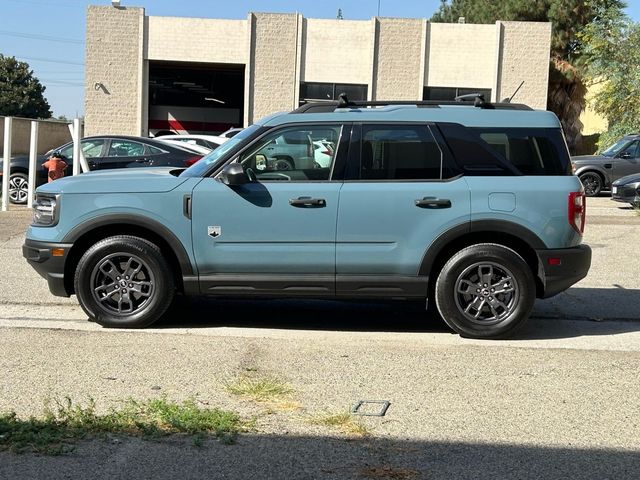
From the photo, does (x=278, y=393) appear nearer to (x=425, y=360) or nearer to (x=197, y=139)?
(x=425, y=360)

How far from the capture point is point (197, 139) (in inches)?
712

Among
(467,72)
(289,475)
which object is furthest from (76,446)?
(467,72)

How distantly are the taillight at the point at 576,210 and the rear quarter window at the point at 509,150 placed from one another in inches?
9.1

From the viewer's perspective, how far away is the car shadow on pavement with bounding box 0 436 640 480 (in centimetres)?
404

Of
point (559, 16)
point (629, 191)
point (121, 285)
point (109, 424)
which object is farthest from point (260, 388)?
point (559, 16)

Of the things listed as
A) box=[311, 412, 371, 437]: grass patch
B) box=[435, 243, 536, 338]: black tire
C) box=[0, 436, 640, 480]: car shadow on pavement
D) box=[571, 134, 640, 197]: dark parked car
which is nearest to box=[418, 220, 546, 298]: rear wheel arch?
box=[435, 243, 536, 338]: black tire

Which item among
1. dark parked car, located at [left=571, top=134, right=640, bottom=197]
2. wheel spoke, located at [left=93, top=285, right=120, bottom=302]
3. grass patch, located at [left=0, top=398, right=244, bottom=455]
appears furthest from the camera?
dark parked car, located at [left=571, top=134, right=640, bottom=197]

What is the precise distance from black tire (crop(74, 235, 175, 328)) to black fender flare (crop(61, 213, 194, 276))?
0.42ft

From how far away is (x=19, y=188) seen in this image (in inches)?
652

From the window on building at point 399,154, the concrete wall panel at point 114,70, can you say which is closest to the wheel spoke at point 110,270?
the window on building at point 399,154

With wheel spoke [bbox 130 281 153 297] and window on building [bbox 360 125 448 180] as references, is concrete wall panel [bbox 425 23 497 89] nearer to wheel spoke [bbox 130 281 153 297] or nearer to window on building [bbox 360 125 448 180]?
window on building [bbox 360 125 448 180]

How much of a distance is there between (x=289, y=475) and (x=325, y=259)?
9.77ft

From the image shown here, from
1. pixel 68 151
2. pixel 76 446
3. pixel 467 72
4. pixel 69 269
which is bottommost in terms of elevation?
pixel 76 446

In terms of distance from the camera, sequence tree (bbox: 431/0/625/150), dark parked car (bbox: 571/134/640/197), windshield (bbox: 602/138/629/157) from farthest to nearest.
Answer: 1. tree (bbox: 431/0/625/150)
2. windshield (bbox: 602/138/629/157)
3. dark parked car (bbox: 571/134/640/197)
